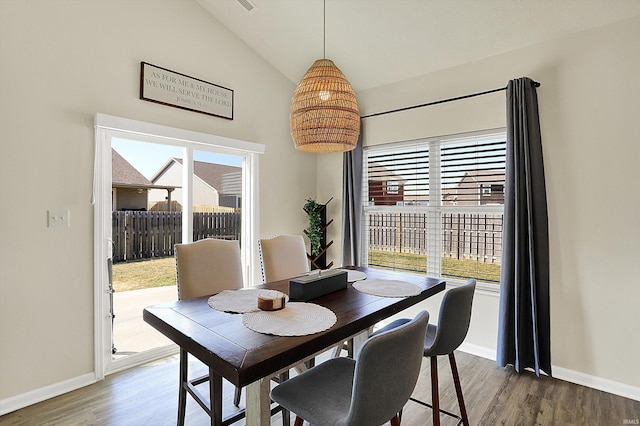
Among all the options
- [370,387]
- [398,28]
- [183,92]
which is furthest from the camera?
[183,92]

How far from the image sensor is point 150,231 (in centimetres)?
291

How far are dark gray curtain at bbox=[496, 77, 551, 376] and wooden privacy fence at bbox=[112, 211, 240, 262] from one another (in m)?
2.64

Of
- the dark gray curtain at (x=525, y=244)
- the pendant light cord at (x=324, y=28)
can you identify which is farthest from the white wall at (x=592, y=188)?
the pendant light cord at (x=324, y=28)

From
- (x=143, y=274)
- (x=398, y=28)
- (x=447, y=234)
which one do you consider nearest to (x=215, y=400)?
(x=143, y=274)

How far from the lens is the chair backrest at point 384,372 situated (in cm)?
106

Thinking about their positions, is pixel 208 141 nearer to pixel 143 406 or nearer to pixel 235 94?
pixel 235 94

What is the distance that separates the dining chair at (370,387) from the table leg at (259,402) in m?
0.11

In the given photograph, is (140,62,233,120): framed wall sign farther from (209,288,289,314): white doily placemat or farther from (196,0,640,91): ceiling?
(209,288,289,314): white doily placemat

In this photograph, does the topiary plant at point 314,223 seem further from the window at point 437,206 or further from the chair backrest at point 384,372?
the chair backrest at point 384,372

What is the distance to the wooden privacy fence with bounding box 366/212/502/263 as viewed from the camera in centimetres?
302

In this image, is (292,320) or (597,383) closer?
(292,320)

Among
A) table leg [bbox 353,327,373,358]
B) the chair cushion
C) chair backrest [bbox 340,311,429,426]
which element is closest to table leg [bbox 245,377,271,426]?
the chair cushion

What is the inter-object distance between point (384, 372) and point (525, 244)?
210cm

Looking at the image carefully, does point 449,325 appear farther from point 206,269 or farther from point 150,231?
point 150,231
